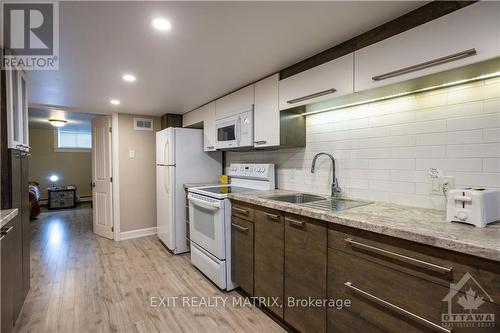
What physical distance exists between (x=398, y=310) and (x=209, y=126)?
9.27 ft

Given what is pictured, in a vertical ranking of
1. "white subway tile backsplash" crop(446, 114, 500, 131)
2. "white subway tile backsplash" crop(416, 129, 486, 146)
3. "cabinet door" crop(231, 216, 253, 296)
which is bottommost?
"cabinet door" crop(231, 216, 253, 296)

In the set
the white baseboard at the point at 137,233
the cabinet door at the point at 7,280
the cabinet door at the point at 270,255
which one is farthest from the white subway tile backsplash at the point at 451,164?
the white baseboard at the point at 137,233

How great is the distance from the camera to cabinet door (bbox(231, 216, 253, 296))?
86.3 inches

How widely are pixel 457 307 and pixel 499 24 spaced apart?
1250mm

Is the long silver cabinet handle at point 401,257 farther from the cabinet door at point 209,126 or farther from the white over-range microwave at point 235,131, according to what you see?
the cabinet door at point 209,126

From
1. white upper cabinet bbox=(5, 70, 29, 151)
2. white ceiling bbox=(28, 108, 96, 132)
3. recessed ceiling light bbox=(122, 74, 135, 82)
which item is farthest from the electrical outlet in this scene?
white ceiling bbox=(28, 108, 96, 132)

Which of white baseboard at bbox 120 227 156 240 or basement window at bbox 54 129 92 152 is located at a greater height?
basement window at bbox 54 129 92 152

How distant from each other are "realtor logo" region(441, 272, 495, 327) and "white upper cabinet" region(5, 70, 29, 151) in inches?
110

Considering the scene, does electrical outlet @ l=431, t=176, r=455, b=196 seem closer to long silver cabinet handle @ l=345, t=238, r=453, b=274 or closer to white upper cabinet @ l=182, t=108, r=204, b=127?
long silver cabinet handle @ l=345, t=238, r=453, b=274

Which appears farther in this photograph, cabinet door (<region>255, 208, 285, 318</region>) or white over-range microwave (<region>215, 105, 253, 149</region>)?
white over-range microwave (<region>215, 105, 253, 149</region>)

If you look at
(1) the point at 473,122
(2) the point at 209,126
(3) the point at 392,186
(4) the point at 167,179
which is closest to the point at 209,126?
(2) the point at 209,126

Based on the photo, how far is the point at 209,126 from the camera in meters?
3.38

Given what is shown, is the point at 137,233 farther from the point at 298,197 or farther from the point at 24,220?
the point at 298,197

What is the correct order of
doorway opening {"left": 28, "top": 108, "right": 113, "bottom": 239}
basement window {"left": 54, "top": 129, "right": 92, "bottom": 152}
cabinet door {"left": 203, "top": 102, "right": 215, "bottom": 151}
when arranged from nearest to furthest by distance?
cabinet door {"left": 203, "top": 102, "right": 215, "bottom": 151}
doorway opening {"left": 28, "top": 108, "right": 113, "bottom": 239}
basement window {"left": 54, "top": 129, "right": 92, "bottom": 152}
